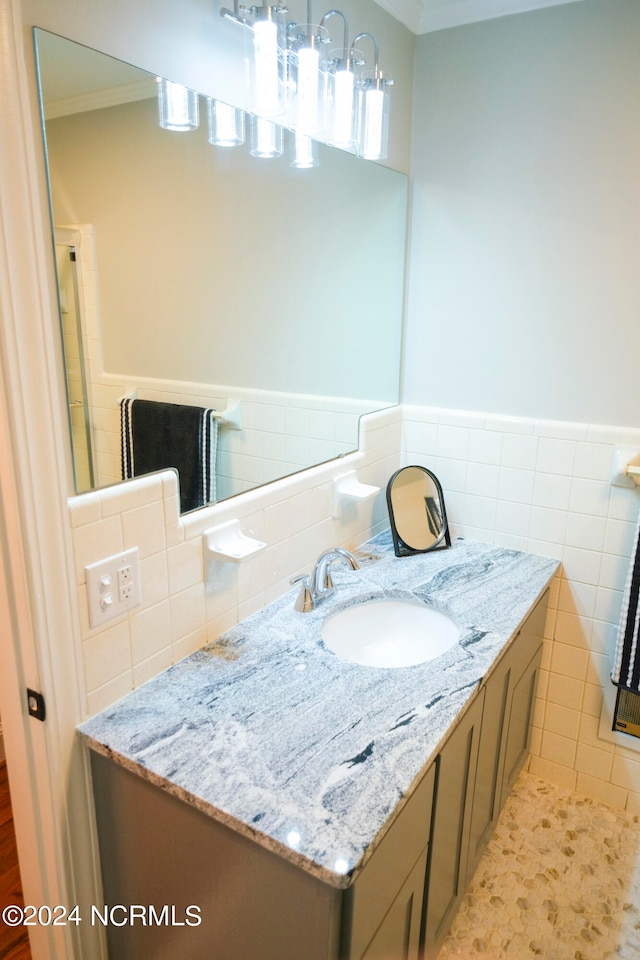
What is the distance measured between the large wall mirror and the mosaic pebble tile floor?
133 centimetres

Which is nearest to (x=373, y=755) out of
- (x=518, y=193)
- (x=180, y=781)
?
(x=180, y=781)

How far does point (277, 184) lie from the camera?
164 centimetres

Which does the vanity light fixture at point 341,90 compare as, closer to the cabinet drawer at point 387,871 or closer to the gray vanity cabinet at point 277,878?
the gray vanity cabinet at point 277,878

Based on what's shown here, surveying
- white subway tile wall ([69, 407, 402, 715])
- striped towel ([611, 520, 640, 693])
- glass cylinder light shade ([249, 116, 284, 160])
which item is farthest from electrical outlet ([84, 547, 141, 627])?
striped towel ([611, 520, 640, 693])

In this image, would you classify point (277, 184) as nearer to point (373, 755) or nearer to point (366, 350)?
point (366, 350)

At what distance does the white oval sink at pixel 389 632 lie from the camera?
1.63 meters

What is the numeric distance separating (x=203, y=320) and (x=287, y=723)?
0.94 metres

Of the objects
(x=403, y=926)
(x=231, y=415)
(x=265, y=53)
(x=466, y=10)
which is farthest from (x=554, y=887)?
(x=466, y=10)

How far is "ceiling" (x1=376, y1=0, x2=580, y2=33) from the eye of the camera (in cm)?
173

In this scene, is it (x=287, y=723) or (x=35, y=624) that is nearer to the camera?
(x=35, y=624)

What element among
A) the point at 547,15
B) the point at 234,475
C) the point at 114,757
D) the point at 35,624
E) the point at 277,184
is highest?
the point at 547,15

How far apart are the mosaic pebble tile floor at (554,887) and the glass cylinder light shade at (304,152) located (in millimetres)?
2081

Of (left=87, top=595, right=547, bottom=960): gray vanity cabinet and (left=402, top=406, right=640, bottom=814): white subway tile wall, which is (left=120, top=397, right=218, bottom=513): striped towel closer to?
(left=87, top=595, right=547, bottom=960): gray vanity cabinet

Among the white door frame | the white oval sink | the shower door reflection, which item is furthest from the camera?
the white oval sink
